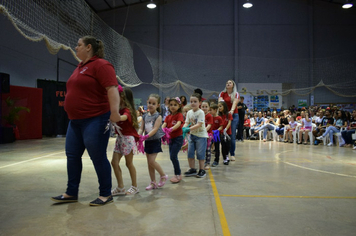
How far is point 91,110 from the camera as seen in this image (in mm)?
2855

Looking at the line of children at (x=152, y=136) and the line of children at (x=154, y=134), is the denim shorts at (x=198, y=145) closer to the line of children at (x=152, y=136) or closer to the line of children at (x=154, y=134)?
the line of children at (x=154, y=134)

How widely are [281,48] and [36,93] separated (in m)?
15.2

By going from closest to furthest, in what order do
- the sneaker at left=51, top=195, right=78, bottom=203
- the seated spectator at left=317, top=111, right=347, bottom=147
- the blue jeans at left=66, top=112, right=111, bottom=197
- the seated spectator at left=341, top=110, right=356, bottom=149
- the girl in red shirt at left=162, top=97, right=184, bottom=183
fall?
1. the blue jeans at left=66, top=112, right=111, bottom=197
2. the sneaker at left=51, top=195, right=78, bottom=203
3. the girl in red shirt at left=162, top=97, right=184, bottom=183
4. the seated spectator at left=341, top=110, right=356, bottom=149
5. the seated spectator at left=317, top=111, right=347, bottom=147

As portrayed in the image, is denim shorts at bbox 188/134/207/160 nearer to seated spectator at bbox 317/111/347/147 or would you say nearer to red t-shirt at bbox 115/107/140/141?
red t-shirt at bbox 115/107/140/141

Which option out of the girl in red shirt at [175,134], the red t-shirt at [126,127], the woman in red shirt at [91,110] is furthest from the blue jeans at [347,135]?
the woman in red shirt at [91,110]

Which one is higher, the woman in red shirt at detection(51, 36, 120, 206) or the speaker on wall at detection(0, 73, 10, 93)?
the speaker on wall at detection(0, 73, 10, 93)

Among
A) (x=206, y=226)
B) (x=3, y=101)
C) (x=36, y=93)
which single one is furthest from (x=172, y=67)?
(x=206, y=226)

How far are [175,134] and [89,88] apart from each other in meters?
1.66

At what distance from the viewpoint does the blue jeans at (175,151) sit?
4137 millimetres

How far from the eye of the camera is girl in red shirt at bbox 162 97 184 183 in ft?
13.6

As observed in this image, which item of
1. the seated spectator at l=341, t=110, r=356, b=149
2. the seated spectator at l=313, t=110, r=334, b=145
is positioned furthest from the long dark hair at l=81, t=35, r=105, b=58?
the seated spectator at l=313, t=110, r=334, b=145

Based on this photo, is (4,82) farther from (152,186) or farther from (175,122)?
(152,186)

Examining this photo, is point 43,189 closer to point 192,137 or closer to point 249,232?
point 192,137

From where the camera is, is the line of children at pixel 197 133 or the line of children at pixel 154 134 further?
the line of children at pixel 197 133
